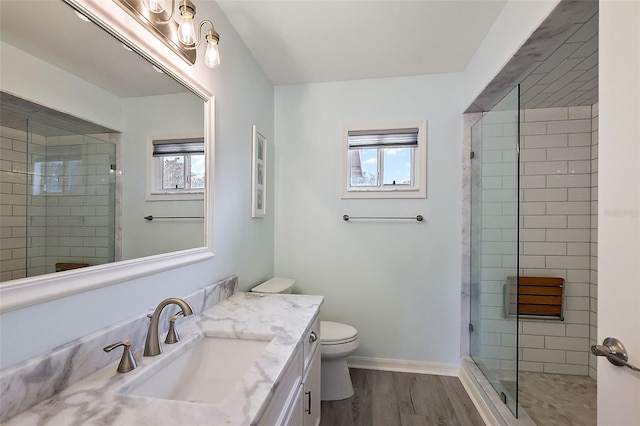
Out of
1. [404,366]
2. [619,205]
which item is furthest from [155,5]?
[404,366]

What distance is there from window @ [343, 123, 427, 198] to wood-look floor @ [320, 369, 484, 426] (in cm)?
144

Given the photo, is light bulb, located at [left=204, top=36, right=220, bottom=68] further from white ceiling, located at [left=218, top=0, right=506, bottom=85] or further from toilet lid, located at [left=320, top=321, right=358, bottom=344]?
toilet lid, located at [left=320, top=321, right=358, bottom=344]

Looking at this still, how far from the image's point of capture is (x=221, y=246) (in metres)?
1.61

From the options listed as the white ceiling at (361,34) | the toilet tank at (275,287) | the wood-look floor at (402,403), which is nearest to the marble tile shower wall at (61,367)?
the toilet tank at (275,287)

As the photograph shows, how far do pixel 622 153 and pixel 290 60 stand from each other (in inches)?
78.1

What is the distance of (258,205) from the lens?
6.95 feet

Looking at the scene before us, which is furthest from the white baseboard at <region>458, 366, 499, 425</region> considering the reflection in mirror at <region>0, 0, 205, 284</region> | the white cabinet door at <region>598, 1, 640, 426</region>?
the reflection in mirror at <region>0, 0, 205, 284</region>

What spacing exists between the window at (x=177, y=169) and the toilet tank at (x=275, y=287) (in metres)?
0.86

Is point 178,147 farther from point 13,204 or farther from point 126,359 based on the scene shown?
point 126,359

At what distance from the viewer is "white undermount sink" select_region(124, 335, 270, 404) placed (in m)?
0.96

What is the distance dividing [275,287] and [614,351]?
5.66 ft

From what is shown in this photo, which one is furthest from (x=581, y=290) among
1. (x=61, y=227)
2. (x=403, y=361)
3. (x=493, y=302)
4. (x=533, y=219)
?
(x=61, y=227)

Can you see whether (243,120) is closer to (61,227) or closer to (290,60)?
(290,60)

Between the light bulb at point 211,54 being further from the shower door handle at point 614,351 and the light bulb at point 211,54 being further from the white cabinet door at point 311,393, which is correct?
the shower door handle at point 614,351
